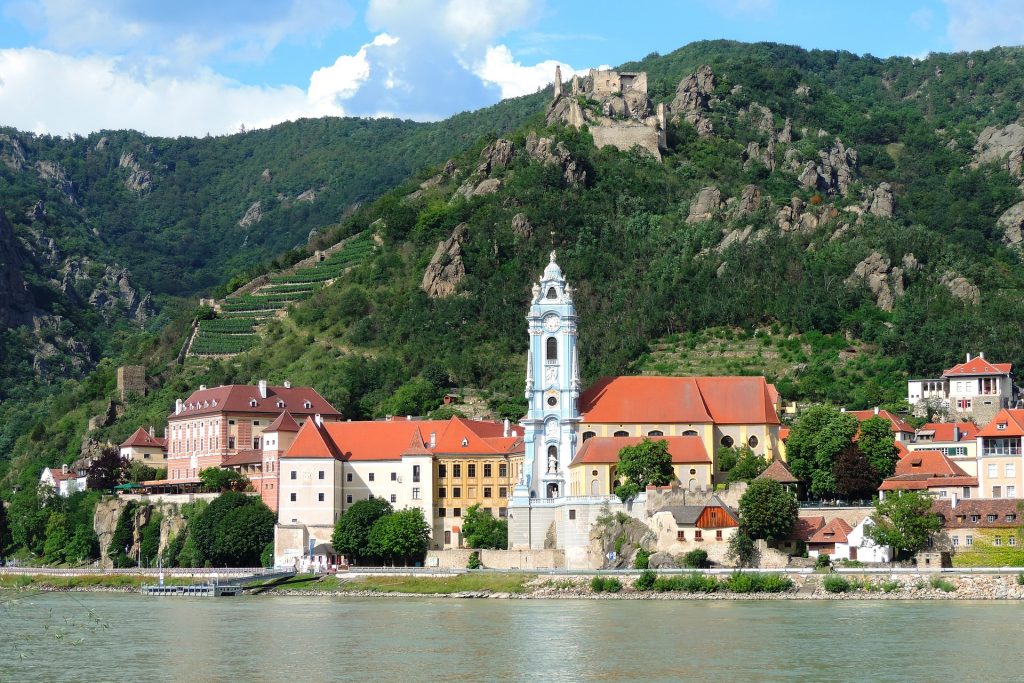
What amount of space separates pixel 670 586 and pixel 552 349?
2114 centimetres

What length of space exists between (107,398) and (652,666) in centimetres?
9495

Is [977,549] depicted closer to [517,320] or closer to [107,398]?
[517,320]

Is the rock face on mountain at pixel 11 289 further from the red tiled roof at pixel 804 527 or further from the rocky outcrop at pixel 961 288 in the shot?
the red tiled roof at pixel 804 527

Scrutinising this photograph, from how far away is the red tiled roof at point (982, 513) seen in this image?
82438mm

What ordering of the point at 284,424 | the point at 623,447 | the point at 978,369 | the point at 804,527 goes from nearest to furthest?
the point at 804,527 → the point at 623,447 → the point at 284,424 → the point at 978,369

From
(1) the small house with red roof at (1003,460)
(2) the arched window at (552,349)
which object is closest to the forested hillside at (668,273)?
(2) the arched window at (552,349)

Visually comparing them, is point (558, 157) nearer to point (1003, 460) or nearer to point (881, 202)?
point (881, 202)

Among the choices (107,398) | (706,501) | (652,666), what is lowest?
(652,666)

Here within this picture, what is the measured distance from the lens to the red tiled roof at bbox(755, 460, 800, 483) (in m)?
88.7

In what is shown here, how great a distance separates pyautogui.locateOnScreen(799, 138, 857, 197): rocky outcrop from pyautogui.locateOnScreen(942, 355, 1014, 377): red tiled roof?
51.2m

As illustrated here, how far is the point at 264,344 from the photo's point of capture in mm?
145125

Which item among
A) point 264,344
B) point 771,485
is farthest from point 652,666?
point 264,344

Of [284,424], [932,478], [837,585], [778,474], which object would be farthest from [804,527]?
[284,424]

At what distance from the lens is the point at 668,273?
457ft
